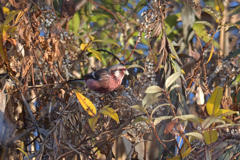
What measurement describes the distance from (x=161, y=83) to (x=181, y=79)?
5.3 inches

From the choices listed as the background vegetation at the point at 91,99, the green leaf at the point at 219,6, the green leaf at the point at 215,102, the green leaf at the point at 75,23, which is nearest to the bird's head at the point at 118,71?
the background vegetation at the point at 91,99

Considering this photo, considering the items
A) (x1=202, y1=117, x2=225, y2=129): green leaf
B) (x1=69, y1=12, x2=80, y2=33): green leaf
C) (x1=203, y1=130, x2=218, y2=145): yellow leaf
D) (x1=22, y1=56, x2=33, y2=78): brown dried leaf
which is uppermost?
(x1=69, y1=12, x2=80, y2=33): green leaf

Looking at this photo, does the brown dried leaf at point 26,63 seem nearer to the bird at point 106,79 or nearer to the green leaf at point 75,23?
the bird at point 106,79

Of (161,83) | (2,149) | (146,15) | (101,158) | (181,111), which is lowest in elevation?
(101,158)

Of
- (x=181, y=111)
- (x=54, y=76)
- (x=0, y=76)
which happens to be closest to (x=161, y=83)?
(x=181, y=111)

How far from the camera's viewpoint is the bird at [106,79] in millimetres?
2162

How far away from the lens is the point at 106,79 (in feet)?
7.29

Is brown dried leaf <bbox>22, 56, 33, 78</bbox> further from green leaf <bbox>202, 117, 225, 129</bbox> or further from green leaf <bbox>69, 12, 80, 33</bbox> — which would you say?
green leaf <bbox>202, 117, 225, 129</bbox>

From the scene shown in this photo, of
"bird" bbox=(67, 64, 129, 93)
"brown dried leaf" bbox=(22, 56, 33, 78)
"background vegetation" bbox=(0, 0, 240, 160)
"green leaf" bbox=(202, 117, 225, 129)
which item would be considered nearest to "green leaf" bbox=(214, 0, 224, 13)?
"background vegetation" bbox=(0, 0, 240, 160)

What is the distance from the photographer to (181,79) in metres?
1.95

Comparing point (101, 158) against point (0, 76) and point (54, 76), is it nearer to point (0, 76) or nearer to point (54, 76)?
point (54, 76)

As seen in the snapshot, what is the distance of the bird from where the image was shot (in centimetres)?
216

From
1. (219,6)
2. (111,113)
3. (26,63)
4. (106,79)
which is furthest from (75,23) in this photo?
(111,113)

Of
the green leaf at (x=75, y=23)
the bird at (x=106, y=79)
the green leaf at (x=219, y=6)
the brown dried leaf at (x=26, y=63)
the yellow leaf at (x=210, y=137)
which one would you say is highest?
the green leaf at (x=75, y=23)
